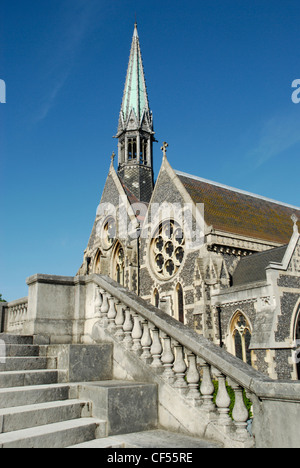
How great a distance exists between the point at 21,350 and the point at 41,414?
5.29 feet

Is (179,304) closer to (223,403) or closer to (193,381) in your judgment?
(193,381)

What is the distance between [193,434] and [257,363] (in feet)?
34.5

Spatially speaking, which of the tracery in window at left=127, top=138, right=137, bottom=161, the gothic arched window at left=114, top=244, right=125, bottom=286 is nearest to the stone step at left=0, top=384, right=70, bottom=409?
the gothic arched window at left=114, top=244, right=125, bottom=286

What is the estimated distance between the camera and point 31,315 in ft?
21.6

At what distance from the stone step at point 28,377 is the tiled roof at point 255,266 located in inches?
485

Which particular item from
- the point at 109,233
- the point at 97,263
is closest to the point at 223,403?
the point at 109,233

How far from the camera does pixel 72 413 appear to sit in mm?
4453

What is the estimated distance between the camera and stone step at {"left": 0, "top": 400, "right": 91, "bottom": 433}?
3912mm

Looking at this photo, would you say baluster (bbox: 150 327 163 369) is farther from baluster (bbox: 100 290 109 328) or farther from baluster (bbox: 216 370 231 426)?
baluster (bbox: 100 290 109 328)

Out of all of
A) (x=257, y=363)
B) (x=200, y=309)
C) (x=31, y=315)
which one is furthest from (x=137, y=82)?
(x=31, y=315)

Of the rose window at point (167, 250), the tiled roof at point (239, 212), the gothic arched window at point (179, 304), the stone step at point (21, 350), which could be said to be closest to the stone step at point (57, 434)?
the stone step at point (21, 350)

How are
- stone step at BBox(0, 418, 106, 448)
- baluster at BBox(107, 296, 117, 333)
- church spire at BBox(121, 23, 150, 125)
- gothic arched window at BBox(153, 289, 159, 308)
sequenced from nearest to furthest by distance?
stone step at BBox(0, 418, 106, 448) → baluster at BBox(107, 296, 117, 333) → gothic arched window at BBox(153, 289, 159, 308) → church spire at BBox(121, 23, 150, 125)

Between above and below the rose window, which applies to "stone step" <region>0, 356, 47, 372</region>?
below

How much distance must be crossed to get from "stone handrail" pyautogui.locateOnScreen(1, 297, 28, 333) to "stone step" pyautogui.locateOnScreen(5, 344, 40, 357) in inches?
88.5
